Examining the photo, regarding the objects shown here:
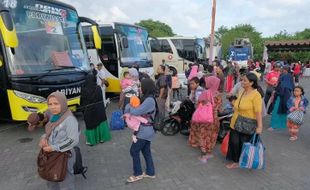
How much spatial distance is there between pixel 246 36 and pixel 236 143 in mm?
63006

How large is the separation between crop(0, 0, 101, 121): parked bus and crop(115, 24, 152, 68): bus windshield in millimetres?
3821

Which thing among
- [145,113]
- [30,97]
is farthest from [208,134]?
[30,97]

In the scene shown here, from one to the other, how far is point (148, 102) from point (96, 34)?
5070 mm

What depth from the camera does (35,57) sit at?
7.16 m

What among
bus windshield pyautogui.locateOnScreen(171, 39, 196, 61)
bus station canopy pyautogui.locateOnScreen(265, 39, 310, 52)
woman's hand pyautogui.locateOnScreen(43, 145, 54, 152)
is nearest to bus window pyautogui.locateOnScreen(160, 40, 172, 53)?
bus windshield pyautogui.locateOnScreen(171, 39, 196, 61)

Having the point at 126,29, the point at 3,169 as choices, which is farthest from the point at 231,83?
the point at 3,169

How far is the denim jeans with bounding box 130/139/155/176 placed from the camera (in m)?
4.68

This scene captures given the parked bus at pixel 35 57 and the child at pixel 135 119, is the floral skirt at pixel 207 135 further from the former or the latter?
the parked bus at pixel 35 57

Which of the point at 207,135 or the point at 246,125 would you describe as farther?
the point at 207,135

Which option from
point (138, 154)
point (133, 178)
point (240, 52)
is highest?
point (138, 154)

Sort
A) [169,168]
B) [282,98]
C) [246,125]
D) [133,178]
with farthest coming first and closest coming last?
1. [282,98]
2. [169,168]
3. [246,125]
4. [133,178]

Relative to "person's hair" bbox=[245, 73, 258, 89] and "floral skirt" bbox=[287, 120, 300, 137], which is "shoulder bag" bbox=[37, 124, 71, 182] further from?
"floral skirt" bbox=[287, 120, 300, 137]

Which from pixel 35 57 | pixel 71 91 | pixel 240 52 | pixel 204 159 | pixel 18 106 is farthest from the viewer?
pixel 240 52

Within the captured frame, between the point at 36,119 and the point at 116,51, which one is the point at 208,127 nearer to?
the point at 36,119
